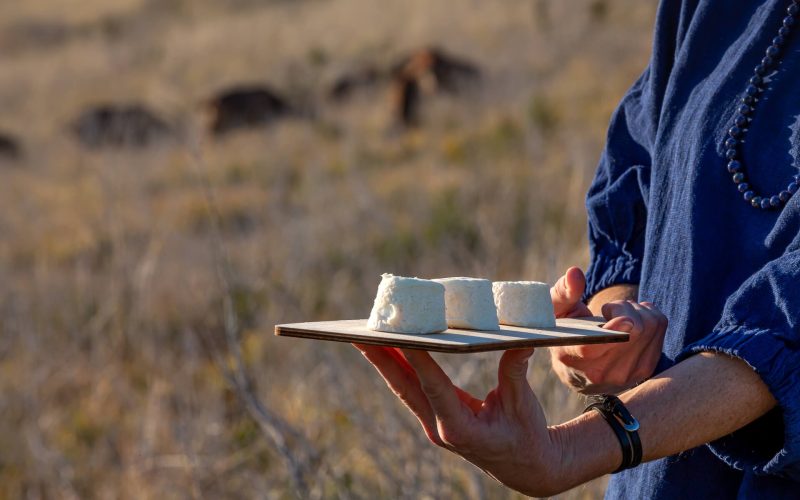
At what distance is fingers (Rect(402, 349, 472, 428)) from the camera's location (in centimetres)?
133

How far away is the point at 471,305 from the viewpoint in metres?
1.47

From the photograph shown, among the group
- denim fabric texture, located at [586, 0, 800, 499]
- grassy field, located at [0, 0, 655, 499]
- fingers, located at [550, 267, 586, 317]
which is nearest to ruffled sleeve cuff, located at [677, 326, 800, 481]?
denim fabric texture, located at [586, 0, 800, 499]

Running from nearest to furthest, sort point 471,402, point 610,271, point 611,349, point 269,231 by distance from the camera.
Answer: point 471,402, point 611,349, point 610,271, point 269,231

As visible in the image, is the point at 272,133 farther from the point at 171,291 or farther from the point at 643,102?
the point at 643,102

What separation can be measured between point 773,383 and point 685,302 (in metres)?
0.24

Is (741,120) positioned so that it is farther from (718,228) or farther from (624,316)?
(624,316)

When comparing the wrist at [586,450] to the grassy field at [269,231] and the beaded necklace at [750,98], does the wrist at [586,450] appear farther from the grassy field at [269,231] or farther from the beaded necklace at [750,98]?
the grassy field at [269,231]

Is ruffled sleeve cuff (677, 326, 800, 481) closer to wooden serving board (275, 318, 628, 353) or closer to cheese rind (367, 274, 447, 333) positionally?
wooden serving board (275, 318, 628, 353)

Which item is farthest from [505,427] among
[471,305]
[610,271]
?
[610,271]

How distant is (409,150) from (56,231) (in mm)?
5743

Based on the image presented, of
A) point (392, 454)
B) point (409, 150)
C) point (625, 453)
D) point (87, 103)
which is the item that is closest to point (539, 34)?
point (409, 150)

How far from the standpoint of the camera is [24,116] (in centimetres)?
2620

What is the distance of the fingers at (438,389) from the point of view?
52.2 inches

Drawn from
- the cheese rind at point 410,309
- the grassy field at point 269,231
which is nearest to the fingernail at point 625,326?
the cheese rind at point 410,309
